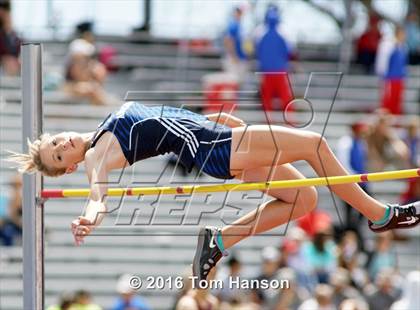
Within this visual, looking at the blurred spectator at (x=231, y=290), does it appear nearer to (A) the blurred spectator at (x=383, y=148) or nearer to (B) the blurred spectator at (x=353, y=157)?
(B) the blurred spectator at (x=353, y=157)

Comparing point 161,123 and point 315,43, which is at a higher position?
point 161,123

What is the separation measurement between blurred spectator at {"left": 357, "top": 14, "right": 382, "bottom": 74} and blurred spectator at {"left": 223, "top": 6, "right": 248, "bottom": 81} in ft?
6.34

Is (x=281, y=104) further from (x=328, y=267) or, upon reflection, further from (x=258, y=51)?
(x=328, y=267)

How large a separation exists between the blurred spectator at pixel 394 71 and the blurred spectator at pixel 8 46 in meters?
3.81

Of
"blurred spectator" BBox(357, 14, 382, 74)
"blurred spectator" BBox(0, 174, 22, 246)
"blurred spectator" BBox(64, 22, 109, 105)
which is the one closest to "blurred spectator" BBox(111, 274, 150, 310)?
"blurred spectator" BBox(0, 174, 22, 246)

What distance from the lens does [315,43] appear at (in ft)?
64.4

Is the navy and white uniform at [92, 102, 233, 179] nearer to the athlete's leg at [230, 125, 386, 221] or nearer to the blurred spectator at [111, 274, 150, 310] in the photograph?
the athlete's leg at [230, 125, 386, 221]

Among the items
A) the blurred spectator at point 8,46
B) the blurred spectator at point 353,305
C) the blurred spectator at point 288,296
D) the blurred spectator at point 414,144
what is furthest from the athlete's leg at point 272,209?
the blurred spectator at point 8,46

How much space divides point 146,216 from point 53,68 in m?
2.45

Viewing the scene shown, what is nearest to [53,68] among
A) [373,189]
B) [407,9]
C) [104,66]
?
[104,66]

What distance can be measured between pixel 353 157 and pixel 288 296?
212cm

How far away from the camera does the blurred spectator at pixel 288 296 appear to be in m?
14.4

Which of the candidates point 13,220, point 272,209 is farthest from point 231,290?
point 272,209

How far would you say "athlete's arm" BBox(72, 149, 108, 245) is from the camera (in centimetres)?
923
